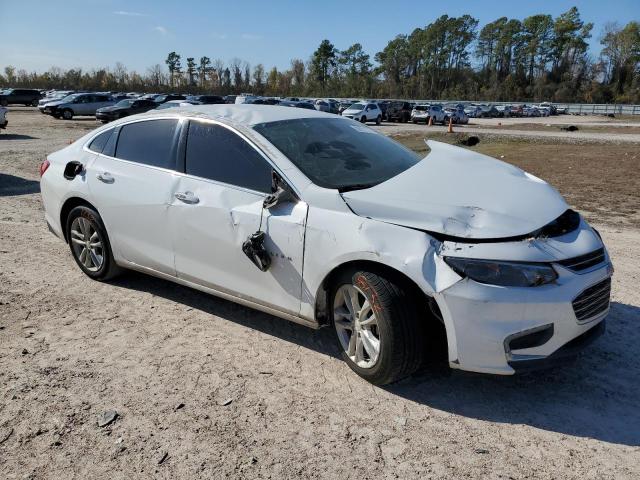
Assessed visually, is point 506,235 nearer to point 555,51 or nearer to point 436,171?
point 436,171

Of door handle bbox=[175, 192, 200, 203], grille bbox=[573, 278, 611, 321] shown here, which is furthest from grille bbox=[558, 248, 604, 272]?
door handle bbox=[175, 192, 200, 203]

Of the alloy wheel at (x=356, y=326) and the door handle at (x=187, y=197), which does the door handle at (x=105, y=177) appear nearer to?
the door handle at (x=187, y=197)

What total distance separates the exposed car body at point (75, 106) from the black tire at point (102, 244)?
35656 millimetres

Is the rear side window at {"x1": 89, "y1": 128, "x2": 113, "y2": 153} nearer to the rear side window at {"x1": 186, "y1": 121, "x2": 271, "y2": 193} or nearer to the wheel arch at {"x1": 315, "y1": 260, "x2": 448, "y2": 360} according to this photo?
the rear side window at {"x1": 186, "y1": 121, "x2": 271, "y2": 193}

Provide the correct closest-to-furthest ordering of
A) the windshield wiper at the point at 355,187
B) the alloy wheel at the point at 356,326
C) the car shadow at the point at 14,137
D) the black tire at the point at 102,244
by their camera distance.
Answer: the alloy wheel at the point at 356,326 → the windshield wiper at the point at 355,187 → the black tire at the point at 102,244 → the car shadow at the point at 14,137

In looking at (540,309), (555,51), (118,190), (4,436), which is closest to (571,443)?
(540,309)

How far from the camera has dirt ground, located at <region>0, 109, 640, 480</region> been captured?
2664mm

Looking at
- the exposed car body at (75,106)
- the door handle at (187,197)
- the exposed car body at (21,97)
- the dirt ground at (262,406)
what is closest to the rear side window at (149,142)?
the door handle at (187,197)

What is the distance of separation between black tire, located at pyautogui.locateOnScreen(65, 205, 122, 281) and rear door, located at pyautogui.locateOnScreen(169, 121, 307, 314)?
40.5 inches

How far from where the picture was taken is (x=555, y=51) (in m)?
118

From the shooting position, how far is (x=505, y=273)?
2889 millimetres

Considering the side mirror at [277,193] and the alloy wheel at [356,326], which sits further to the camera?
the side mirror at [277,193]

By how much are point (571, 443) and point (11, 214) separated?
25.5ft

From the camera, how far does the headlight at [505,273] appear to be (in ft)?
9.45
